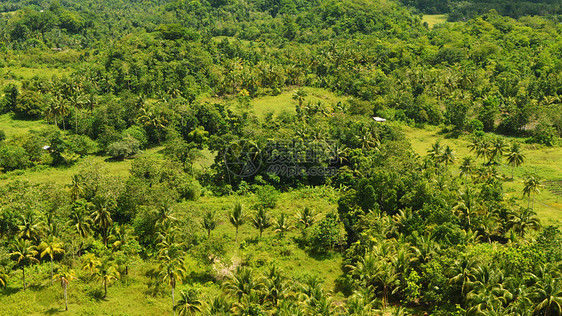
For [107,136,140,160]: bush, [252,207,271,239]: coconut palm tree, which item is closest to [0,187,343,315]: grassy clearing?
[252,207,271,239]: coconut palm tree

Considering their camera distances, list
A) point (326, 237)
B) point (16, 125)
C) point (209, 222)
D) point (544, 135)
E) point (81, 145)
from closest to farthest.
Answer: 1. point (326, 237)
2. point (209, 222)
3. point (81, 145)
4. point (544, 135)
5. point (16, 125)

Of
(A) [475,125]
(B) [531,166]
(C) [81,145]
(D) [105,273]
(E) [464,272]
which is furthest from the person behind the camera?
(A) [475,125]

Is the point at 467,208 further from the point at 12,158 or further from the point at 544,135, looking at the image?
the point at 12,158

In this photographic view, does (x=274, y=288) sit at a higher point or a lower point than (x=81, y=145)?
higher

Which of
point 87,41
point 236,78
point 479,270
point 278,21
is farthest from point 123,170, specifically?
point 278,21

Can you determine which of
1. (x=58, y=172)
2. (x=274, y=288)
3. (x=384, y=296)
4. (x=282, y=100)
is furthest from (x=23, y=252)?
(x=282, y=100)

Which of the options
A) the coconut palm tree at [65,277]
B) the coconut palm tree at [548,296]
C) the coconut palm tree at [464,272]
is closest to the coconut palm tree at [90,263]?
→ the coconut palm tree at [65,277]

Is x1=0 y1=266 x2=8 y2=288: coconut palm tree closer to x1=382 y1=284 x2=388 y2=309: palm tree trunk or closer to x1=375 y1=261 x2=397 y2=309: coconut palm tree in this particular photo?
x1=375 y1=261 x2=397 y2=309: coconut palm tree
